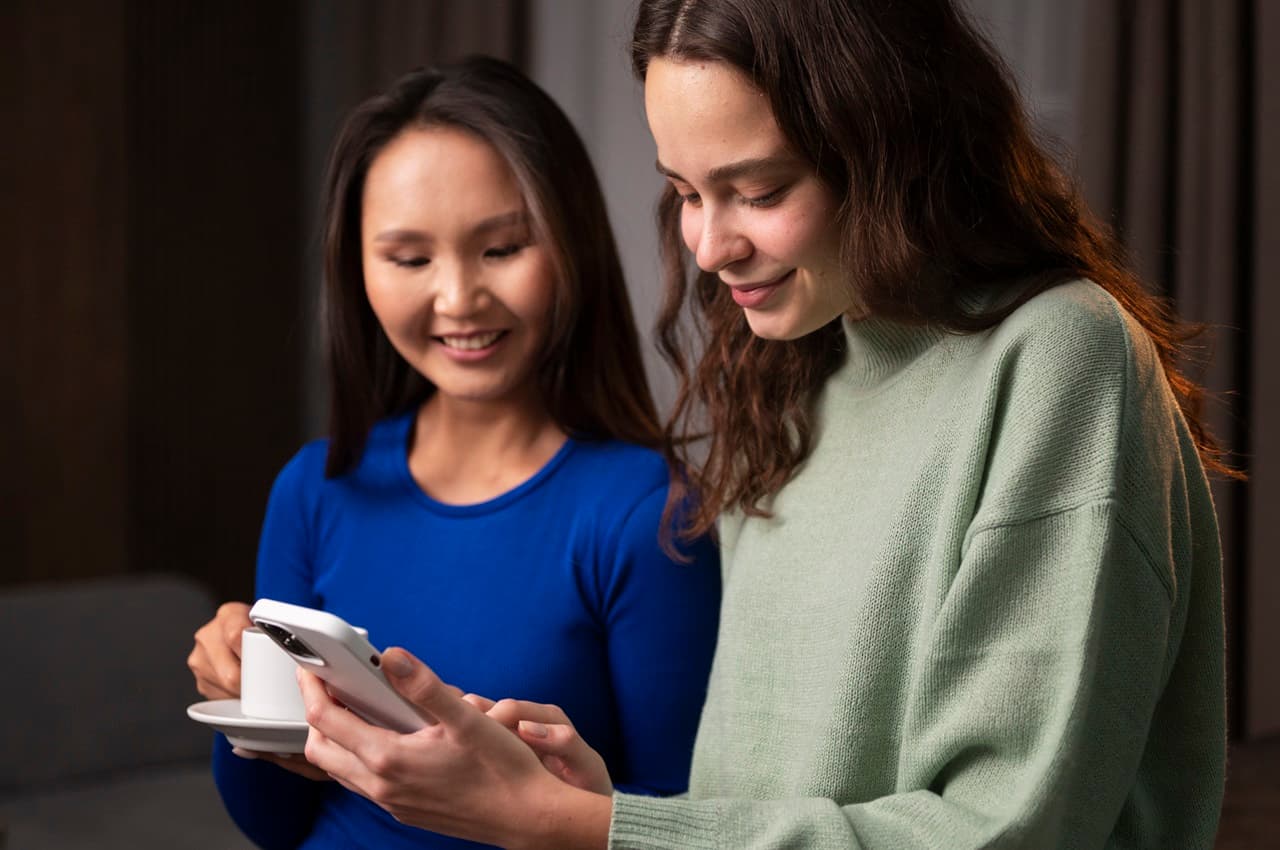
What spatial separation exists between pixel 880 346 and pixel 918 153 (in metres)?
0.18

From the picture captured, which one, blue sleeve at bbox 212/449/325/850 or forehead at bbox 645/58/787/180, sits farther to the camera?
blue sleeve at bbox 212/449/325/850

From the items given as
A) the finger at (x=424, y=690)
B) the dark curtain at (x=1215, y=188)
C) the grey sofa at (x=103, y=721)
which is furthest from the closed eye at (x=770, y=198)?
the dark curtain at (x=1215, y=188)

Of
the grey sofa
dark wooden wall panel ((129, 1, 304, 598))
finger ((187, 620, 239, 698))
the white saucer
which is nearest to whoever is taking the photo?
the white saucer

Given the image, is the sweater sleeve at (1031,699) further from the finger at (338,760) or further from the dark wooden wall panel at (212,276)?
the dark wooden wall panel at (212,276)

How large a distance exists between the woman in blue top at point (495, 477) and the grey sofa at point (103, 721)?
1.07 metres

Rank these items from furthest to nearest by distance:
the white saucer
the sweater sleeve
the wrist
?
1. the white saucer
2. the wrist
3. the sweater sleeve

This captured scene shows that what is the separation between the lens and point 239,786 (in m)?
1.44

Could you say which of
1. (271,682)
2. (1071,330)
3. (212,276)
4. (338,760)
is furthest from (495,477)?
(212,276)

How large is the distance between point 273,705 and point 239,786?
1.10 ft

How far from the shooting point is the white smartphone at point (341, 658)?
877mm

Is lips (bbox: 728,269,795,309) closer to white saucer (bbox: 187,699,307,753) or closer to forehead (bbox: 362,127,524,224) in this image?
forehead (bbox: 362,127,524,224)

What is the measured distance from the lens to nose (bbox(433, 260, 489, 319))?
1.34 meters

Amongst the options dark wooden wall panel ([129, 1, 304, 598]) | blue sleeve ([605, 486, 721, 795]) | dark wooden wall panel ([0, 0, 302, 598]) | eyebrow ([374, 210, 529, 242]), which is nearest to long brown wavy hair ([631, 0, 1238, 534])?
eyebrow ([374, 210, 529, 242])

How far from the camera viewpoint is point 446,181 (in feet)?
4.44
